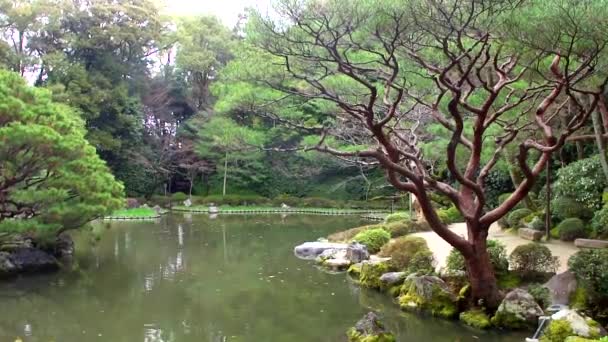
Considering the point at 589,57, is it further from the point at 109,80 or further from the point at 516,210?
the point at 109,80

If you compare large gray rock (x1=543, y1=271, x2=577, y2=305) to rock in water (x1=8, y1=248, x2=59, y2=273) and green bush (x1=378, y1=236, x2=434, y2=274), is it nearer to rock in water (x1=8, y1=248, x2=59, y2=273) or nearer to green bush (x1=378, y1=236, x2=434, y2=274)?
green bush (x1=378, y1=236, x2=434, y2=274)

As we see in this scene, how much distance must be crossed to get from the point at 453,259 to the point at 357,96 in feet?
8.84

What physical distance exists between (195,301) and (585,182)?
6.79 metres

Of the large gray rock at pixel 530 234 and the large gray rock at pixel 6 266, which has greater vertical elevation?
the large gray rock at pixel 530 234

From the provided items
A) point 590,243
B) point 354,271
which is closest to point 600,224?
point 590,243

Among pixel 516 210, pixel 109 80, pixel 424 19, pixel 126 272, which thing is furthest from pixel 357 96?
pixel 109 80

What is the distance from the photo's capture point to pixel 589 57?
5898mm

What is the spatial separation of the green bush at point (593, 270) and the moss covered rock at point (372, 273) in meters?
3.04

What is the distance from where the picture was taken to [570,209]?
10.6 meters

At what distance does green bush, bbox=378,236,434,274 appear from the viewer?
341 inches

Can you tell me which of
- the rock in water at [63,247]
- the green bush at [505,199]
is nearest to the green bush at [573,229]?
the green bush at [505,199]

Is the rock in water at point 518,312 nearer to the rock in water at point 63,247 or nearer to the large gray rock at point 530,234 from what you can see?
the large gray rock at point 530,234

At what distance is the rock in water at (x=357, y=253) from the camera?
10695mm

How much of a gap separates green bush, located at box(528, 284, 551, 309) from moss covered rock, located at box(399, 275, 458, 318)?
914mm
